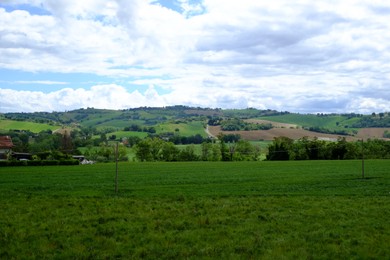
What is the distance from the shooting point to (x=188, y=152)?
113m

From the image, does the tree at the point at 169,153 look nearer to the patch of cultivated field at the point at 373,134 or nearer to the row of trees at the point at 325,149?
the row of trees at the point at 325,149

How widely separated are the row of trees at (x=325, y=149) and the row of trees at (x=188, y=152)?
458 inches

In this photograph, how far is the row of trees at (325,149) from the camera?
3590 inches

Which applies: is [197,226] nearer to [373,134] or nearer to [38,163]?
[38,163]

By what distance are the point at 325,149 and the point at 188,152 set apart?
38.3 meters

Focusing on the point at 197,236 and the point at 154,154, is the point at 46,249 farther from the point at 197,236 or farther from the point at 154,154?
the point at 154,154

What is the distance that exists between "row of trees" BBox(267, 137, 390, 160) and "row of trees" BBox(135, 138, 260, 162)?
11.6 m

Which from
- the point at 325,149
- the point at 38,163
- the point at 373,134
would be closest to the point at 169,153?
the point at 325,149

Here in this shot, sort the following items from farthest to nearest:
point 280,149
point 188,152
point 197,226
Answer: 1. point 188,152
2. point 280,149
3. point 197,226

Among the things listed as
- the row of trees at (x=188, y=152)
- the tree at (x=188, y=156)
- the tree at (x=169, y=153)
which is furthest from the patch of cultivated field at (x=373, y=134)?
the tree at (x=169, y=153)

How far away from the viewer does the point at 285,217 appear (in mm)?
16234

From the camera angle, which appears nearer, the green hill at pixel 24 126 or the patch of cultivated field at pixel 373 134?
the patch of cultivated field at pixel 373 134

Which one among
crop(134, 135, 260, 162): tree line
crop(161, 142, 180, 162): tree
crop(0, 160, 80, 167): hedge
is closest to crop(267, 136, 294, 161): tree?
crop(134, 135, 260, 162): tree line

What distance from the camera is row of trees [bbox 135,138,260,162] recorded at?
112 metres
